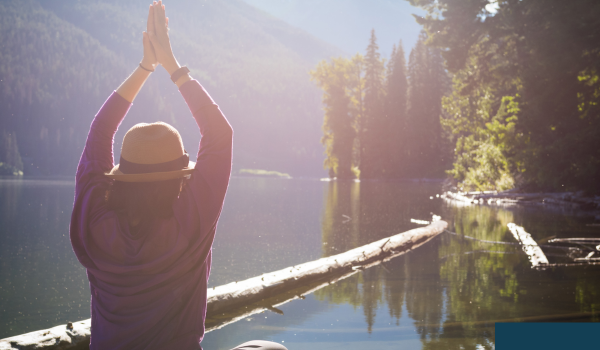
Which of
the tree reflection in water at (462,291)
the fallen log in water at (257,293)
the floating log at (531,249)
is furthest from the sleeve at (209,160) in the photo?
the floating log at (531,249)

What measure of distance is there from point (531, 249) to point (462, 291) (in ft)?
12.4

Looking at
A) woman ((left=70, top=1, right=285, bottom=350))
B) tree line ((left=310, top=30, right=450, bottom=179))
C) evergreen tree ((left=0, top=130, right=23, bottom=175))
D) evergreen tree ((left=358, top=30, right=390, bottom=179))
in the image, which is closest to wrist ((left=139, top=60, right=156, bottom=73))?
woman ((left=70, top=1, right=285, bottom=350))

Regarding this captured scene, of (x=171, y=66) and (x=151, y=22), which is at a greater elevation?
(x=151, y=22)

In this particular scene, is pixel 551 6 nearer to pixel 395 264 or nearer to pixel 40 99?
pixel 395 264

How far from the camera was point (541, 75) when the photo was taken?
18.8 m

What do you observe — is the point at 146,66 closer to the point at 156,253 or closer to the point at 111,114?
the point at 111,114

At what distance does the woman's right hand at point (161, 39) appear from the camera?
82.7 inches

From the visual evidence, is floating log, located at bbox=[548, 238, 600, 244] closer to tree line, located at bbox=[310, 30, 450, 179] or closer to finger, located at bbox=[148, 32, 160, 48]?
finger, located at bbox=[148, 32, 160, 48]

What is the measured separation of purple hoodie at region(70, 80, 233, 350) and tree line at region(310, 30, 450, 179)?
5339 cm

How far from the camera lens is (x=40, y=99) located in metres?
127

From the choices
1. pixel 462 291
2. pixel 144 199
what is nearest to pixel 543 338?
pixel 144 199

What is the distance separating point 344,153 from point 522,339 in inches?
2098

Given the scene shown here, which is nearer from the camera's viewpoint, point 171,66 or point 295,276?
point 171,66

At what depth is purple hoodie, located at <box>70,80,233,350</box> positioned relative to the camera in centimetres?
179
